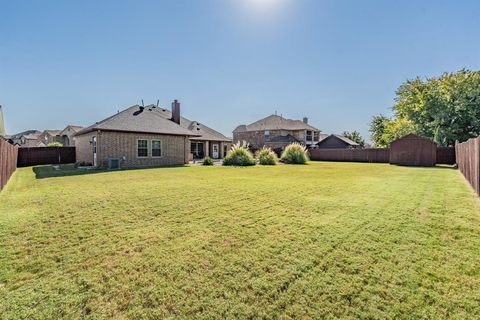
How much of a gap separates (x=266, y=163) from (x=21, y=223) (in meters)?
15.8

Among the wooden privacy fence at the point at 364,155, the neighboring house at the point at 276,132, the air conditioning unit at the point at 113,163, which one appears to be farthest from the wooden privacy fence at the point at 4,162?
the neighboring house at the point at 276,132

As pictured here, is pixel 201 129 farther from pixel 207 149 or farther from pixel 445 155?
pixel 445 155

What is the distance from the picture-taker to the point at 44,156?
19.3 meters

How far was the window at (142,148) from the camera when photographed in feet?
53.3

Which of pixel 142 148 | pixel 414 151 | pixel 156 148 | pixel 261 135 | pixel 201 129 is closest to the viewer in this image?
pixel 142 148

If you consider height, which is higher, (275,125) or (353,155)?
(275,125)

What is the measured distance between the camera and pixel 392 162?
2102cm

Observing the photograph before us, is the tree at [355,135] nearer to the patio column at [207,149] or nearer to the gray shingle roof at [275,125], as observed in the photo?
the gray shingle roof at [275,125]

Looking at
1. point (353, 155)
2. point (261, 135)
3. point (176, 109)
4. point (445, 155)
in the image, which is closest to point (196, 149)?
point (176, 109)

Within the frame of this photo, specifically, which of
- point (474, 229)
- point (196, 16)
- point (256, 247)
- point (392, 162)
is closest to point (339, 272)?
point (256, 247)

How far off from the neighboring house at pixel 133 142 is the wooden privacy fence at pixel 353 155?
50.9ft

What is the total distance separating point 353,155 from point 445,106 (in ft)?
29.2

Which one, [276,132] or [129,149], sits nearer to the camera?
[129,149]

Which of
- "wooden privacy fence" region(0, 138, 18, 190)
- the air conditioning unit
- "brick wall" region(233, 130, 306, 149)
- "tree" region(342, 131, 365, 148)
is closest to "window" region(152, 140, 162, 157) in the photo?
the air conditioning unit
